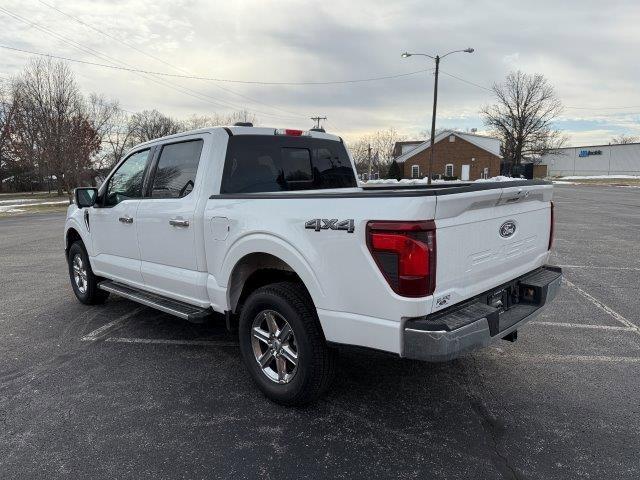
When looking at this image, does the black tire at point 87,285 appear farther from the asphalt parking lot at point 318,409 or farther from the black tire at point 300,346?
the black tire at point 300,346

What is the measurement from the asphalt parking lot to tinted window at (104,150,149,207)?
4.68 ft

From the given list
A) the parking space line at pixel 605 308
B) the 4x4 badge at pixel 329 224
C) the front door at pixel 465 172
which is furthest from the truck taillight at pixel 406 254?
the front door at pixel 465 172

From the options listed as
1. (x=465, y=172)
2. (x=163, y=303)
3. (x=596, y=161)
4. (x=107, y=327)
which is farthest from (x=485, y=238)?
(x=596, y=161)

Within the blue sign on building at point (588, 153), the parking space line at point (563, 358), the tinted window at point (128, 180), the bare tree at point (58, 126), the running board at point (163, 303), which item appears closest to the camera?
the running board at point (163, 303)

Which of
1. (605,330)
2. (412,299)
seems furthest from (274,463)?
(605,330)

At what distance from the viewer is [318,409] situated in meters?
3.40

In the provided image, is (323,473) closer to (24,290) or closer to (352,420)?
(352,420)

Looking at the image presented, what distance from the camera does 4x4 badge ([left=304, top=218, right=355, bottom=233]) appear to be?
2762 mm

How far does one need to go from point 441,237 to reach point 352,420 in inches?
57.0

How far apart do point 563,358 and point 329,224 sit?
8.98 feet

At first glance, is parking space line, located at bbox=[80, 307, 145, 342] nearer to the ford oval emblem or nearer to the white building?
the ford oval emblem

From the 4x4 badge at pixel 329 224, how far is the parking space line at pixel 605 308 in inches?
149

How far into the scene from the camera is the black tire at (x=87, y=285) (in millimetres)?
5797

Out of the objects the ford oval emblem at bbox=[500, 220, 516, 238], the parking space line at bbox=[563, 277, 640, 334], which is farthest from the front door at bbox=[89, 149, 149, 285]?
the parking space line at bbox=[563, 277, 640, 334]
